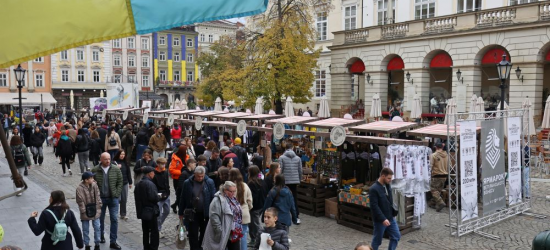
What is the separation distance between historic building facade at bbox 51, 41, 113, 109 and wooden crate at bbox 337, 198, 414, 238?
199 feet

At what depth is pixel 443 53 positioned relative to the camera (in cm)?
3103

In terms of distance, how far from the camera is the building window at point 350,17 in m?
39.1

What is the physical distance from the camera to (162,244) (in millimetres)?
9344

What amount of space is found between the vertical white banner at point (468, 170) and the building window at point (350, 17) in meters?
30.2

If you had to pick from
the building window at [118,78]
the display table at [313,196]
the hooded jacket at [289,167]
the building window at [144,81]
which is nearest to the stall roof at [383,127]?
the display table at [313,196]

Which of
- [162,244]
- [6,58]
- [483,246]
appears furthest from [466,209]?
[6,58]

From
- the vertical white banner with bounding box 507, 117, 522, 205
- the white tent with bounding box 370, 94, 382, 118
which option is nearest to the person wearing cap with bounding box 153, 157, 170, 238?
the vertical white banner with bounding box 507, 117, 522, 205

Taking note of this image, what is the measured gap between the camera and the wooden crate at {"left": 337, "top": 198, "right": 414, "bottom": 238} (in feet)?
33.8

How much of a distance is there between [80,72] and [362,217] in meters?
63.9

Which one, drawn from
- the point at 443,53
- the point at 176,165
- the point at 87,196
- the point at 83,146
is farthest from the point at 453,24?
the point at 87,196

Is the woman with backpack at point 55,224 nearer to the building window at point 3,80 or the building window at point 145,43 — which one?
the building window at point 3,80

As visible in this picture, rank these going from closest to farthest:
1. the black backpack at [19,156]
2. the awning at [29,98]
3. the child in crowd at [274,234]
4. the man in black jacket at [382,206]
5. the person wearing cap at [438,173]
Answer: the child in crowd at [274,234], the man in black jacket at [382,206], the person wearing cap at [438,173], the black backpack at [19,156], the awning at [29,98]

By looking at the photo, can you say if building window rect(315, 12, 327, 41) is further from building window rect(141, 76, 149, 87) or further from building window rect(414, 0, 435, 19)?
building window rect(141, 76, 149, 87)

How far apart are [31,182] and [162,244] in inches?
344
